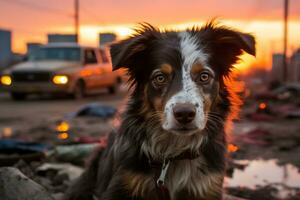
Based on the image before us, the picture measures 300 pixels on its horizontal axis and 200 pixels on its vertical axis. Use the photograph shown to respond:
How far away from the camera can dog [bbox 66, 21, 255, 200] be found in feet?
14.6

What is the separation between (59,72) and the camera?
20.5m

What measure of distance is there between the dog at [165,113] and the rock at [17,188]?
25.2 inches

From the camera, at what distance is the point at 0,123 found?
13.0 meters

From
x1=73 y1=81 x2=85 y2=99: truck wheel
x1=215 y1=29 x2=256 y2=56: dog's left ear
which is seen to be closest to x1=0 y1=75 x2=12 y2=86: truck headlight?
x1=73 y1=81 x2=85 y2=99: truck wheel

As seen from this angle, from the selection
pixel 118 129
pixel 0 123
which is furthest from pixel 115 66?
pixel 0 123

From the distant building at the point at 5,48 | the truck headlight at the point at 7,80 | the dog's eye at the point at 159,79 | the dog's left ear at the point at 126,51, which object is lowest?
the truck headlight at the point at 7,80

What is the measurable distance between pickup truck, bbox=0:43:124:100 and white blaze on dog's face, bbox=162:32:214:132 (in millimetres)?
16240

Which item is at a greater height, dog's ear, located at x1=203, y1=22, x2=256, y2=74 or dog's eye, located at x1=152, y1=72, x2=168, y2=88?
dog's ear, located at x1=203, y1=22, x2=256, y2=74

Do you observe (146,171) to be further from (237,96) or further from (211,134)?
(237,96)

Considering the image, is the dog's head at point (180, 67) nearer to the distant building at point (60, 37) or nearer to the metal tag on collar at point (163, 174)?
the metal tag on collar at point (163, 174)

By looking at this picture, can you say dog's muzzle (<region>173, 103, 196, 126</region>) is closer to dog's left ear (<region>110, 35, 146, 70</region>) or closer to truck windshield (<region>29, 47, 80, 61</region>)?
dog's left ear (<region>110, 35, 146, 70</region>)

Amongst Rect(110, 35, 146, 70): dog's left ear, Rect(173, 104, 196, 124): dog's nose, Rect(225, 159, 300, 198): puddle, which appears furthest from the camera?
Rect(225, 159, 300, 198): puddle

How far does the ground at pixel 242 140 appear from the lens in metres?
6.63

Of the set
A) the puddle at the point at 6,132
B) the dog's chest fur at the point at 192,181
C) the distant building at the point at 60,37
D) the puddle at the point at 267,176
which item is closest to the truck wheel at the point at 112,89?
the puddle at the point at 6,132
